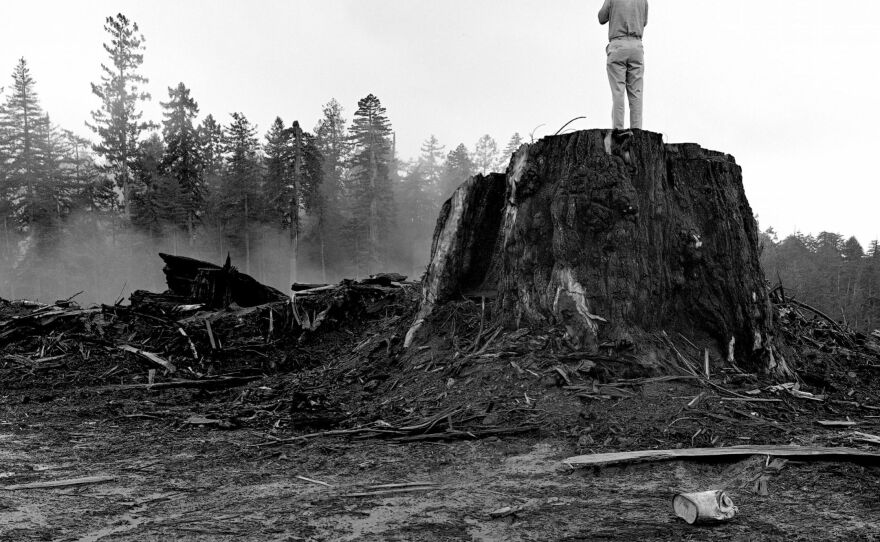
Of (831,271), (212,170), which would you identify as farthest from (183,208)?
(831,271)

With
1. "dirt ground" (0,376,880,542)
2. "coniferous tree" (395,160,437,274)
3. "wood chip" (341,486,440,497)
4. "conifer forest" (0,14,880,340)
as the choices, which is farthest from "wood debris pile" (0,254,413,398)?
"coniferous tree" (395,160,437,274)

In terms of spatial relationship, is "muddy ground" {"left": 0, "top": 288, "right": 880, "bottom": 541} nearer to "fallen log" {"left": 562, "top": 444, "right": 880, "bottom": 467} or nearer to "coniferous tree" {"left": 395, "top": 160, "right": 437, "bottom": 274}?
"fallen log" {"left": 562, "top": 444, "right": 880, "bottom": 467}

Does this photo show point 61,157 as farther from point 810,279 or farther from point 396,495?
point 810,279

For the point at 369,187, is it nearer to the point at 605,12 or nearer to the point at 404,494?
the point at 605,12

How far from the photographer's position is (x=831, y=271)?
51562mm

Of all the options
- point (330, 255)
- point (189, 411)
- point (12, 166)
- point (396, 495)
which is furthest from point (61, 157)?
point (396, 495)

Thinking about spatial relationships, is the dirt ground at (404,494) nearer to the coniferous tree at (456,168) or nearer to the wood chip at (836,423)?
the wood chip at (836,423)

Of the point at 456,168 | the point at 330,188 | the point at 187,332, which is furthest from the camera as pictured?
the point at 456,168

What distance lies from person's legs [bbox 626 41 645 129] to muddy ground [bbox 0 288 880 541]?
333cm

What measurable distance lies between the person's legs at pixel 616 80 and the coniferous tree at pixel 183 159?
1646 inches

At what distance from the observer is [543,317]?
7000mm

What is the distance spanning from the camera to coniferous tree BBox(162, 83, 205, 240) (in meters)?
44.7

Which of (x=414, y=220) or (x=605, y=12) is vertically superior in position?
(x=414, y=220)

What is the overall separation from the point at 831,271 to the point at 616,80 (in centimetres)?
5393
